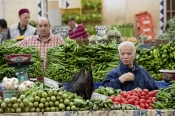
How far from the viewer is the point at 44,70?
1124 centimetres

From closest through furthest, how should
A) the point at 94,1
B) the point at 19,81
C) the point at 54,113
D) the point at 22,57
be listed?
the point at 54,113 → the point at 19,81 → the point at 22,57 → the point at 94,1

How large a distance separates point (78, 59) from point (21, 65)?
2.21 metres

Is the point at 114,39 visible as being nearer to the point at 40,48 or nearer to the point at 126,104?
the point at 40,48

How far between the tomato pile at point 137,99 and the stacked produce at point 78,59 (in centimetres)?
336

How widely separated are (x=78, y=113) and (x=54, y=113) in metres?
0.25

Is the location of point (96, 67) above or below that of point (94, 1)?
below

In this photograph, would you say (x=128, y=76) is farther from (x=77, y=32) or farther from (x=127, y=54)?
(x=77, y=32)

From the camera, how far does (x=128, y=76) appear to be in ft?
28.0

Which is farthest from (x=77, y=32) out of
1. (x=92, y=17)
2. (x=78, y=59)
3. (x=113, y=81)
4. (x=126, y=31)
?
(x=113, y=81)

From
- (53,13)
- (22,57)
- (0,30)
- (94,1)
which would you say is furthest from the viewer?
(94,1)

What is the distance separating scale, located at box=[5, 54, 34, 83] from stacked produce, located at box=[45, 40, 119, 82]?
1674mm

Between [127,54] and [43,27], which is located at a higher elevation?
[43,27]

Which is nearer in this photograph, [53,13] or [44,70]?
[44,70]

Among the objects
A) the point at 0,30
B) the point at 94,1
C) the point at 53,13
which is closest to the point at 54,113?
the point at 0,30
